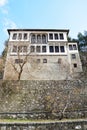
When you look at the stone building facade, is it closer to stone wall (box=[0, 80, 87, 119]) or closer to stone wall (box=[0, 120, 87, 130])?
stone wall (box=[0, 80, 87, 119])

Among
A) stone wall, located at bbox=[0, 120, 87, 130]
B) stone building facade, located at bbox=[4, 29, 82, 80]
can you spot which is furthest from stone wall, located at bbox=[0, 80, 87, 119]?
stone building facade, located at bbox=[4, 29, 82, 80]

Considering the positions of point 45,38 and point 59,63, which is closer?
point 59,63

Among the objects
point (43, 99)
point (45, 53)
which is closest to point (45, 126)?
point (43, 99)

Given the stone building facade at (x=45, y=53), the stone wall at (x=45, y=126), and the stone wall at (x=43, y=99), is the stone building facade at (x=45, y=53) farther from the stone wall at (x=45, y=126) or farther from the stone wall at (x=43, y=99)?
the stone wall at (x=45, y=126)

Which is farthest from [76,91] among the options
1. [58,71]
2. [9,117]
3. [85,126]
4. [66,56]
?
[66,56]

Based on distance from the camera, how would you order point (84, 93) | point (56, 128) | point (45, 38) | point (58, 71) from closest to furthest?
point (56, 128) → point (84, 93) → point (58, 71) → point (45, 38)

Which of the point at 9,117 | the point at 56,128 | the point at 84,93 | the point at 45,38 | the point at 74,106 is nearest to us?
the point at 56,128

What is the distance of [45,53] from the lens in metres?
35.8

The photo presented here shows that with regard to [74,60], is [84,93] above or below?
below

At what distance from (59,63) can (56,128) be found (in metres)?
26.9

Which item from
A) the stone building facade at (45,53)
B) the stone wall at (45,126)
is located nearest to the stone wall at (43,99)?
the stone wall at (45,126)

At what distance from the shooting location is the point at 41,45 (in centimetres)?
3700

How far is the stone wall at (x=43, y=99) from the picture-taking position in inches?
561

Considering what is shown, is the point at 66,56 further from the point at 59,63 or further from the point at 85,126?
the point at 85,126
